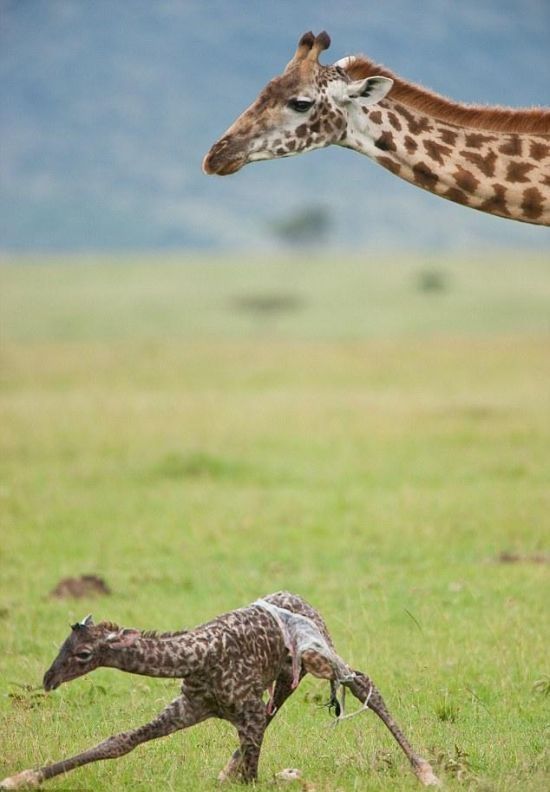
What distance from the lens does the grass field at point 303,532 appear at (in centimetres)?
778


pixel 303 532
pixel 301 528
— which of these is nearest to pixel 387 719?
pixel 303 532

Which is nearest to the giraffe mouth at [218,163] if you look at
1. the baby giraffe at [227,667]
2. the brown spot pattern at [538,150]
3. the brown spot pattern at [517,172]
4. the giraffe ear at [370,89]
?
the giraffe ear at [370,89]

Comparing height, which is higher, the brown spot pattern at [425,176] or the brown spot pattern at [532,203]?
the brown spot pattern at [425,176]

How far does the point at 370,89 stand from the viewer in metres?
7.74

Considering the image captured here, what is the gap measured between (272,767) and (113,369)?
25759mm

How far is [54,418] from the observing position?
2323cm

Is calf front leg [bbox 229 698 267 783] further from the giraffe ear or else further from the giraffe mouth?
the giraffe ear

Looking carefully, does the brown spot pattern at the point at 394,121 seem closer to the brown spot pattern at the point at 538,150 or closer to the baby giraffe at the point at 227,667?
the brown spot pattern at the point at 538,150

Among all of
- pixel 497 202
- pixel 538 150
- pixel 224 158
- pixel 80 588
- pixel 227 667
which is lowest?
pixel 80 588

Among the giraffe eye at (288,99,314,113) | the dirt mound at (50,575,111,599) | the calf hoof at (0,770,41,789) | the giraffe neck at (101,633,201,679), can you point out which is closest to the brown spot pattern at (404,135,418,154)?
the giraffe eye at (288,99,314,113)

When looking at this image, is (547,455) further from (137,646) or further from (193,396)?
(137,646)

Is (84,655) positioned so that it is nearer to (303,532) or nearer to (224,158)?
(224,158)

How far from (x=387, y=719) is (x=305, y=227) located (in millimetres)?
119416

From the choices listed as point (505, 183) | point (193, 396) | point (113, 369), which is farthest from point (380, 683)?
point (113, 369)
